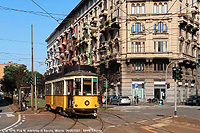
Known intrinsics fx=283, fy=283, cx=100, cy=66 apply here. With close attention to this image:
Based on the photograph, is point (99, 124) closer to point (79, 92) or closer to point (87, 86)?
point (79, 92)

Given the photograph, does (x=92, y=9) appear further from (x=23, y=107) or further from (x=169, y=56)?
(x=23, y=107)

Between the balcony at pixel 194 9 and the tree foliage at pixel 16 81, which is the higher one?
the balcony at pixel 194 9

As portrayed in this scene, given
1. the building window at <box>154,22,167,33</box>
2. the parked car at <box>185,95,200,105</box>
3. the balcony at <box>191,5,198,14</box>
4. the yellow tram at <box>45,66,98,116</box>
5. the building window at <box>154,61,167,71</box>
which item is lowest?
the parked car at <box>185,95,200,105</box>

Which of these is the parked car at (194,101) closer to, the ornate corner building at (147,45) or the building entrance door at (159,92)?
the ornate corner building at (147,45)

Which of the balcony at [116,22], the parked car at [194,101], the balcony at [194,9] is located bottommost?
the parked car at [194,101]

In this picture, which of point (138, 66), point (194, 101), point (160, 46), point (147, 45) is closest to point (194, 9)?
point (160, 46)

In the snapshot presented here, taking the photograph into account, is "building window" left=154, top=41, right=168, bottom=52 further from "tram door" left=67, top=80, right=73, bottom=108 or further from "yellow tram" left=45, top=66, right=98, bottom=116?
"tram door" left=67, top=80, right=73, bottom=108

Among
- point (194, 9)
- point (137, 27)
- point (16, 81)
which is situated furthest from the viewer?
point (194, 9)

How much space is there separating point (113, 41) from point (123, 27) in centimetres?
310

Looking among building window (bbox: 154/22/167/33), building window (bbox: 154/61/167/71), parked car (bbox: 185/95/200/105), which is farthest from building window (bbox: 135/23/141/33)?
parked car (bbox: 185/95/200/105)

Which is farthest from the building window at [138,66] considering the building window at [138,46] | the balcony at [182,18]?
the balcony at [182,18]

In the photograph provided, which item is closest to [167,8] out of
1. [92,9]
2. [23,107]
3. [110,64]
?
[110,64]

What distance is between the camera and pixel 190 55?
154ft

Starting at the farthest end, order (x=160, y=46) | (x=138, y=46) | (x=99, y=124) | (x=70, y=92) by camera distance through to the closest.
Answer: (x=138, y=46), (x=160, y=46), (x=70, y=92), (x=99, y=124)
